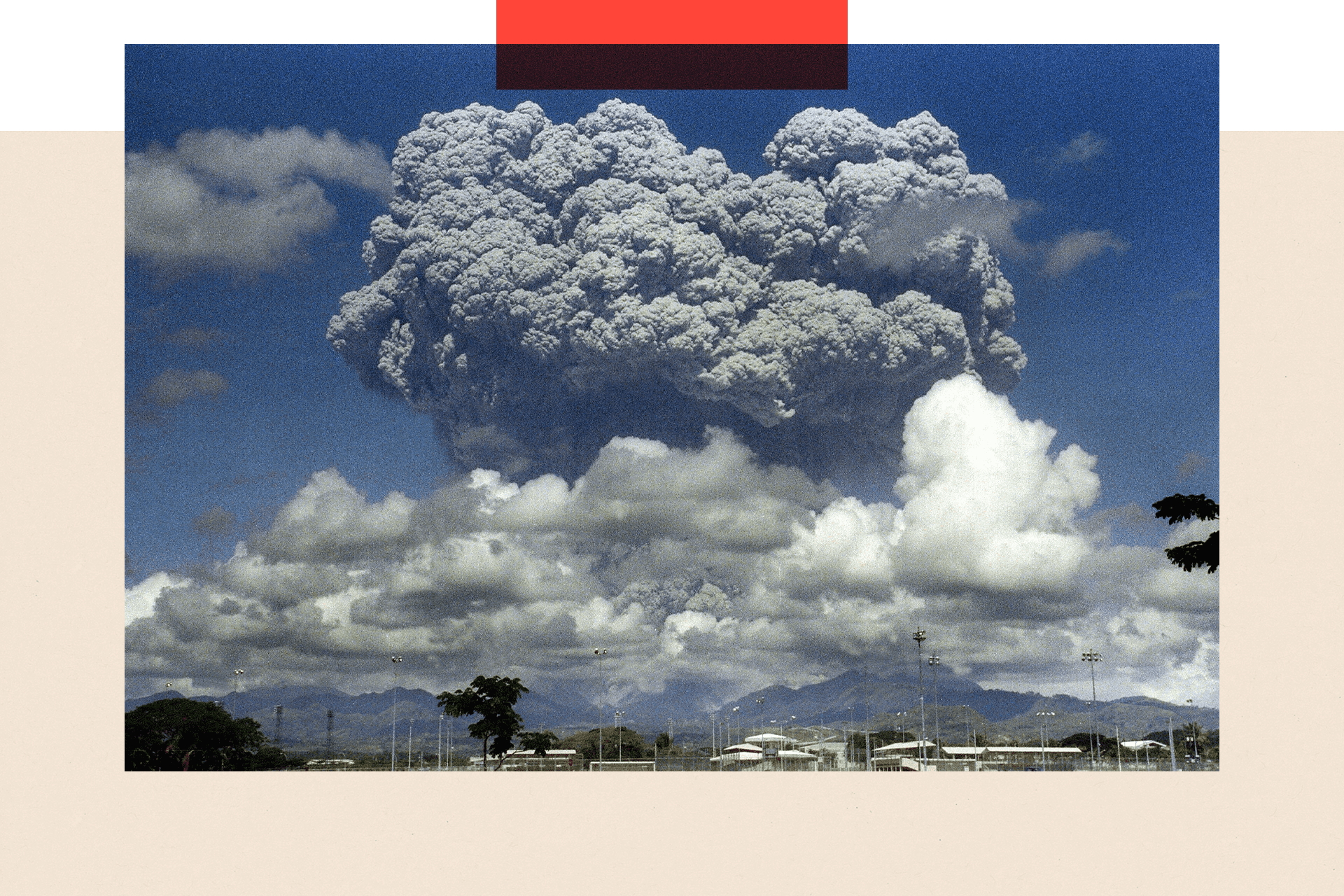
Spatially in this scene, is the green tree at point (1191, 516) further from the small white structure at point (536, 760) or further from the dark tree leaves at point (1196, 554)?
the small white structure at point (536, 760)

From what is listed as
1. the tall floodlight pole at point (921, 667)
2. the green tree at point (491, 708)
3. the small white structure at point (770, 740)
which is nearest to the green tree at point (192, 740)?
the green tree at point (491, 708)

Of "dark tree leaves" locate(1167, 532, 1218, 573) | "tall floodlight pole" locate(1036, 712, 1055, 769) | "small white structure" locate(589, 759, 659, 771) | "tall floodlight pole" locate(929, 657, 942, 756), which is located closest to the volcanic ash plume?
"tall floodlight pole" locate(929, 657, 942, 756)

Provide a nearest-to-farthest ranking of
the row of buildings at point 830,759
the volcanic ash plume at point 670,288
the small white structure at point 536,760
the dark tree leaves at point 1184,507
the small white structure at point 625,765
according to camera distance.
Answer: the dark tree leaves at point 1184,507 < the small white structure at point 625,765 < the row of buildings at point 830,759 < the volcanic ash plume at point 670,288 < the small white structure at point 536,760

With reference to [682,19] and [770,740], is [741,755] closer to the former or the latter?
[770,740]

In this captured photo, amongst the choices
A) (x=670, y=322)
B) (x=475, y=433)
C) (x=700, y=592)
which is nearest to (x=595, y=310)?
(x=670, y=322)

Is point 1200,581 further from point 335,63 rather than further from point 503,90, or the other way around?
point 335,63

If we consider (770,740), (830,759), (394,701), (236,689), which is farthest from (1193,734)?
(236,689)

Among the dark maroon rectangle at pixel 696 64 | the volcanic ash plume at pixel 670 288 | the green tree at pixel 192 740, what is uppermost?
the dark maroon rectangle at pixel 696 64
